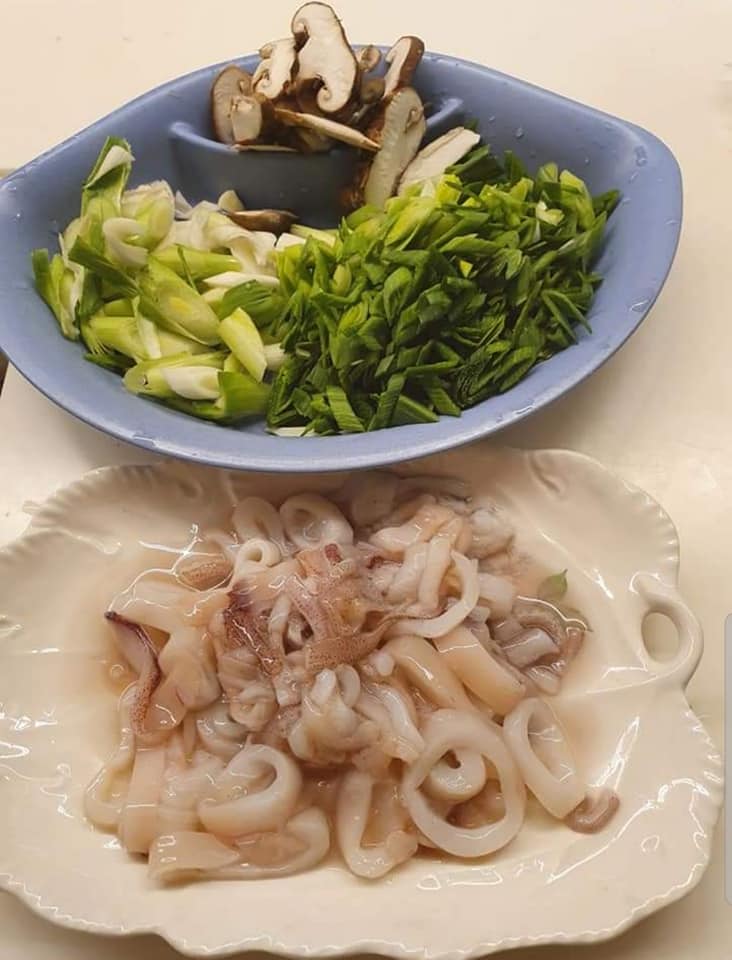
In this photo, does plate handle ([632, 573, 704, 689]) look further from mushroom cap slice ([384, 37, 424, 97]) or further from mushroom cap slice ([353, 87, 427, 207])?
mushroom cap slice ([384, 37, 424, 97])

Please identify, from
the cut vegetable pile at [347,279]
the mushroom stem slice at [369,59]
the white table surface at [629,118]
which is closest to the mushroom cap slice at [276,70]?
the cut vegetable pile at [347,279]

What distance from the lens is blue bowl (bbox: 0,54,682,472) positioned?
1.21m

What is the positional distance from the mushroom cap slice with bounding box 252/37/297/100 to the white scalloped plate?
68cm

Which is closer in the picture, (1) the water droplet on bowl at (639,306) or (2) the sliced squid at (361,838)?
(2) the sliced squid at (361,838)

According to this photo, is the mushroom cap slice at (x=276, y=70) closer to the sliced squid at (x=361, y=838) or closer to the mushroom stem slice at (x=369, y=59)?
the mushroom stem slice at (x=369, y=59)

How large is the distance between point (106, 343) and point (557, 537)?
751 millimetres

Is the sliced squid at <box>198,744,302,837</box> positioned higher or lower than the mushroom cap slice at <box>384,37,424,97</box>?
lower

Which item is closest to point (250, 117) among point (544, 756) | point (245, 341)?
point (245, 341)

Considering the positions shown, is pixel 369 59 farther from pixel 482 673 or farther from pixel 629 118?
pixel 482 673

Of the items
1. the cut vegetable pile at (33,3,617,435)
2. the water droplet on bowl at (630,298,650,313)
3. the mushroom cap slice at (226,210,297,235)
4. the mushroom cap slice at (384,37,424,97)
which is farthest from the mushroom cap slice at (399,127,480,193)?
the water droplet on bowl at (630,298,650,313)

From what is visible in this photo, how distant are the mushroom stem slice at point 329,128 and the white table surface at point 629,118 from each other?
0.55 meters

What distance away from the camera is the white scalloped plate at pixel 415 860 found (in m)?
0.93

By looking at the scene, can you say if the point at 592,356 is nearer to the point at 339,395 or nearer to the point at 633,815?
the point at 339,395

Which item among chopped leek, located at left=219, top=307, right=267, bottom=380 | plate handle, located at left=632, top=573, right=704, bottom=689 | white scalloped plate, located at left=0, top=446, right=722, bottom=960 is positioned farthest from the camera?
chopped leek, located at left=219, top=307, right=267, bottom=380
